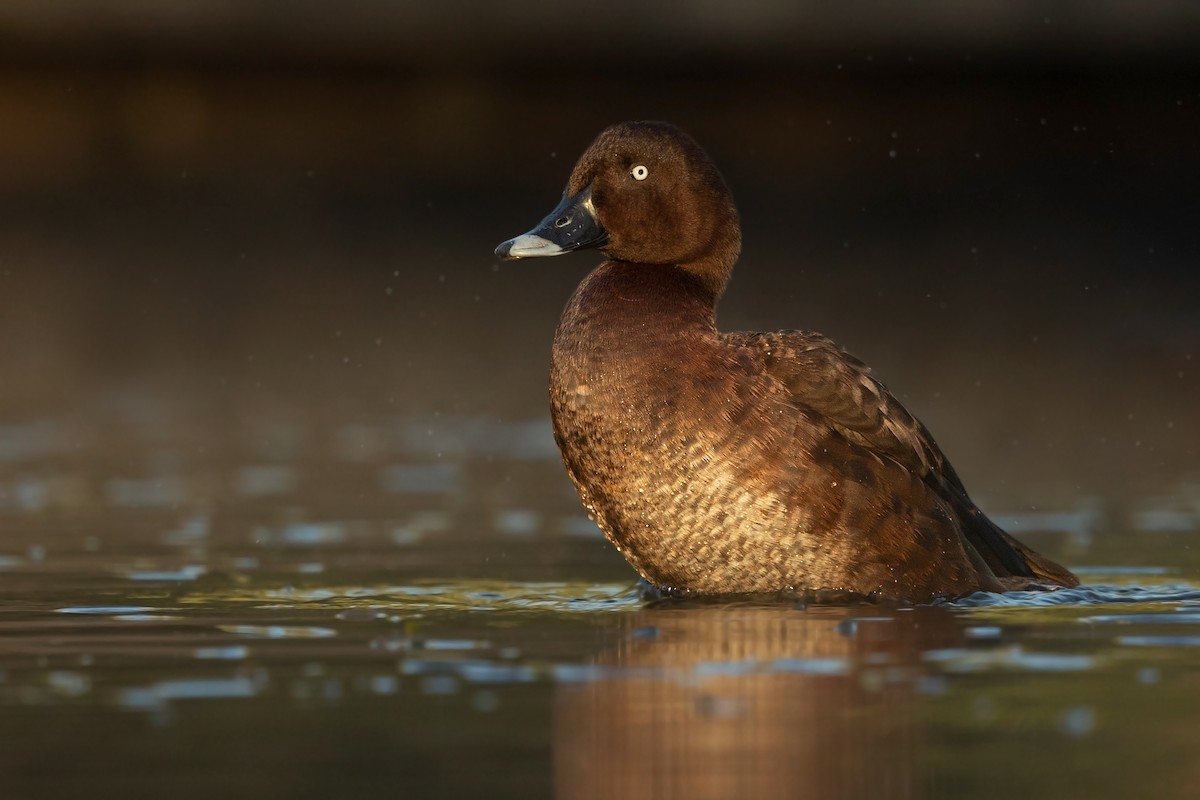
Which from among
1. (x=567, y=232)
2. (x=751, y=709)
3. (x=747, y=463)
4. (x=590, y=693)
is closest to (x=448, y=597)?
(x=747, y=463)

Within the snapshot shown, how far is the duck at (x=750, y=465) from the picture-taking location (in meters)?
5.45

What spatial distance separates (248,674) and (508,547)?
→ 75.9 inches

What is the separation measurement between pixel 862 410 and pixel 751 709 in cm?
164

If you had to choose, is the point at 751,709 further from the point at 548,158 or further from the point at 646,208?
the point at 548,158

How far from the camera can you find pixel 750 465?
17.9 ft

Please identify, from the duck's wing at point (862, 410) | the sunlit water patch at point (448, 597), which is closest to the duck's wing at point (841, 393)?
the duck's wing at point (862, 410)

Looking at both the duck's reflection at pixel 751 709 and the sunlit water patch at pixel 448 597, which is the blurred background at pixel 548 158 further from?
the duck's reflection at pixel 751 709

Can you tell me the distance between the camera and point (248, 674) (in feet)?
14.9

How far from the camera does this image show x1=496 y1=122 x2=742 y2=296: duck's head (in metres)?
5.98

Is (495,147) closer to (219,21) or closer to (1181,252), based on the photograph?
(219,21)

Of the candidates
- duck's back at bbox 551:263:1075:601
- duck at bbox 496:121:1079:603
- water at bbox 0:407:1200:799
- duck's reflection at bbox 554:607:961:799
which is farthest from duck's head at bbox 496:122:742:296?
duck's reflection at bbox 554:607:961:799

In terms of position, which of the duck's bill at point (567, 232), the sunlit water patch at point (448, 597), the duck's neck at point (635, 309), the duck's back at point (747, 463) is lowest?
the sunlit water patch at point (448, 597)

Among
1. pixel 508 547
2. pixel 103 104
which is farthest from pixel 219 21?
pixel 508 547

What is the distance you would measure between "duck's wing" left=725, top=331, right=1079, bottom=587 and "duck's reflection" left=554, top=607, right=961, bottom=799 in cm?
55
